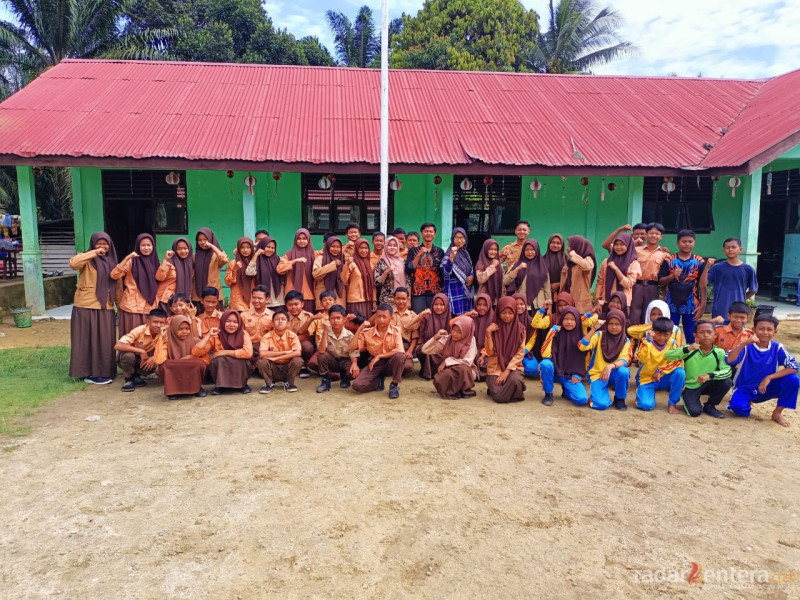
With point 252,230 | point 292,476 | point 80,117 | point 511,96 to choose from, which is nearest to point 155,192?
point 80,117

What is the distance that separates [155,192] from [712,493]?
931 centimetres

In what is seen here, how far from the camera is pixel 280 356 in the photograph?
16.7ft

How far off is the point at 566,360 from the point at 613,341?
43 cm

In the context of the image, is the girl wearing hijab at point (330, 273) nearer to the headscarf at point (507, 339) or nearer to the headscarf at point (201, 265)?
the headscarf at point (201, 265)

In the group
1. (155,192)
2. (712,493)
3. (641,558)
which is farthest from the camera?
(155,192)

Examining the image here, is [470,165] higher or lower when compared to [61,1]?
lower

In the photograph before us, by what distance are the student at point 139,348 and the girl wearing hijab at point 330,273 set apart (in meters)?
1.56

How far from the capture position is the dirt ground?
241cm

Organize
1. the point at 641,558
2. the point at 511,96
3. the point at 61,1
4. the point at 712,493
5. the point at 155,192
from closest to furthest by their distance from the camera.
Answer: the point at 641,558 → the point at 712,493 → the point at 155,192 → the point at 511,96 → the point at 61,1

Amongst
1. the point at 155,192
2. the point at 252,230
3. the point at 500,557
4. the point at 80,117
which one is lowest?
the point at 500,557

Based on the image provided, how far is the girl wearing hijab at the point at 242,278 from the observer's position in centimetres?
581

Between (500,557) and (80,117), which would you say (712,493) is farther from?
(80,117)

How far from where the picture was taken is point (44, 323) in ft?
27.2

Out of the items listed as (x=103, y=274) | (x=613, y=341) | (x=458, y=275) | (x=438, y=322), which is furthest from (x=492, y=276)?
(x=103, y=274)
